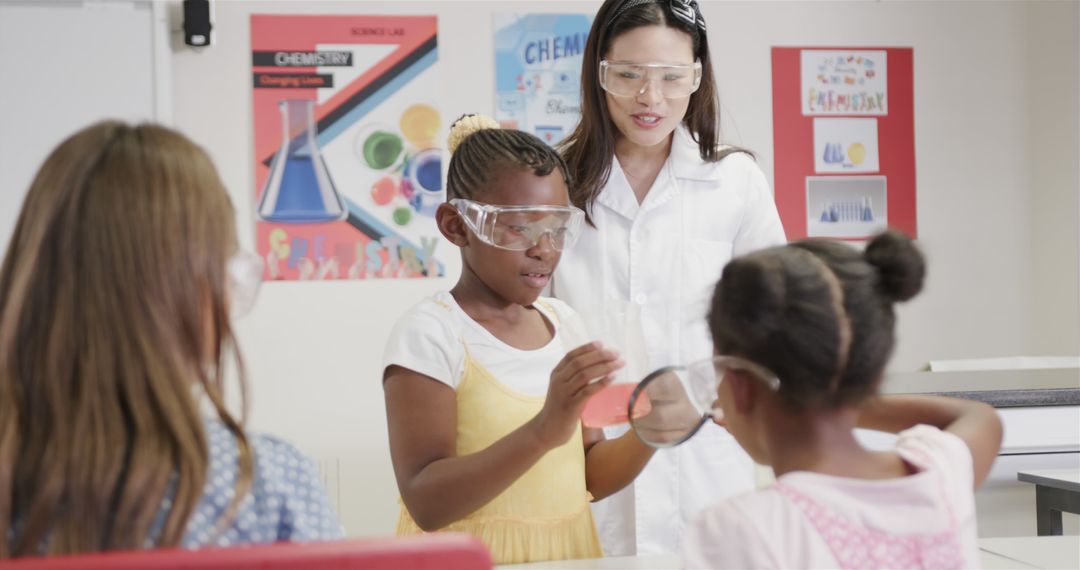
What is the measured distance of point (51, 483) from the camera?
30.1 inches

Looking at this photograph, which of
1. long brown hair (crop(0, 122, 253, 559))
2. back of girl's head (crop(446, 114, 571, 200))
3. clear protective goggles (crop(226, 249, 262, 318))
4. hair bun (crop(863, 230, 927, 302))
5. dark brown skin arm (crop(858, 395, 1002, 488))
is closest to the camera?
long brown hair (crop(0, 122, 253, 559))

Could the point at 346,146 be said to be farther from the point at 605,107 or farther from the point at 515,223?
the point at 515,223

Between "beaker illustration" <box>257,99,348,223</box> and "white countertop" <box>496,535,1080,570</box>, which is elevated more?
"beaker illustration" <box>257,99,348,223</box>

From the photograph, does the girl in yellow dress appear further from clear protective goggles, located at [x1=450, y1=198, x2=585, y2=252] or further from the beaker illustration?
the beaker illustration

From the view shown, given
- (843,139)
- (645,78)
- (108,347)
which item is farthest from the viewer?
(843,139)

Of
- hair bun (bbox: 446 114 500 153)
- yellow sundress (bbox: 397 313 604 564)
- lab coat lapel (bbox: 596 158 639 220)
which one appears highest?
hair bun (bbox: 446 114 500 153)

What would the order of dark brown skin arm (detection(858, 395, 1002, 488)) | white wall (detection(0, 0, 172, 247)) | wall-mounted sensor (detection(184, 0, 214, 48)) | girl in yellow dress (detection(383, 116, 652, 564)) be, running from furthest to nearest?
wall-mounted sensor (detection(184, 0, 214, 48)) < white wall (detection(0, 0, 172, 247)) < girl in yellow dress (detection(383, 116, 652, 564)) < dark brown skin arm (detection(858, 395, 1002, 488))

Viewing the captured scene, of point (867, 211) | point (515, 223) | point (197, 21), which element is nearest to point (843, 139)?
point (867, 211)

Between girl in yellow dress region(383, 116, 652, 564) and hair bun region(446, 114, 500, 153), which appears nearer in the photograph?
girl in yellow dress region(383, 116, 652, 564)

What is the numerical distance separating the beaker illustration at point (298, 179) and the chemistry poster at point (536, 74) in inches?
23.1

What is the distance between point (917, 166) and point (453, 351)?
268 centimetres

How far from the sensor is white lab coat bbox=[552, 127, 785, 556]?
5.97ft

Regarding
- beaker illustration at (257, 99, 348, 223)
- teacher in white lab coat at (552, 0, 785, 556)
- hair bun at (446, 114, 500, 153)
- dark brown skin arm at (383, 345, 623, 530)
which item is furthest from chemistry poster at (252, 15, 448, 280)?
dark brown skin arm at (383, 345, 623, 530)

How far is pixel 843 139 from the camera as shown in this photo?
3.58m
